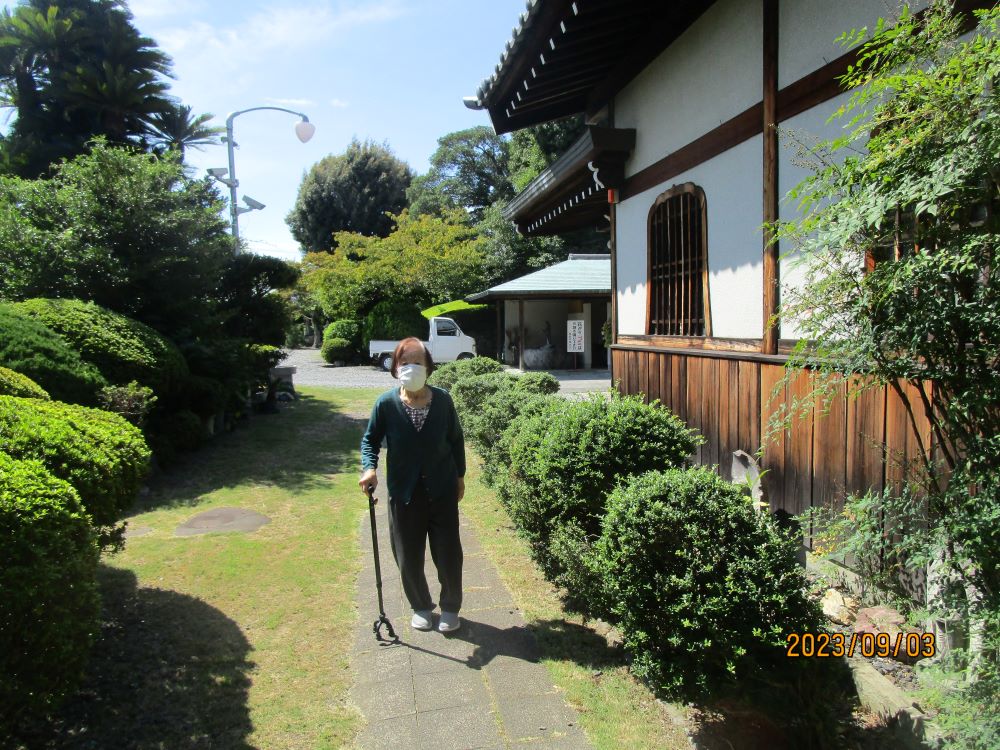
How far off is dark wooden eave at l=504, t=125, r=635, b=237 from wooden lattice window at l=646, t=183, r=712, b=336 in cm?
82

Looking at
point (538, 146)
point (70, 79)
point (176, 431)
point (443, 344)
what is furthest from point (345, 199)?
point (176, 431)

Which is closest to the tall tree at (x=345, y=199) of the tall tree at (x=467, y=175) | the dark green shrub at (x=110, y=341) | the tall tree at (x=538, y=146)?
Result: the tall tree at (x=467, y=175)

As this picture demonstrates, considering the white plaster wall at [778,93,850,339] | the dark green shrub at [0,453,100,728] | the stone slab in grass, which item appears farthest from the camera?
the stone slab in grass

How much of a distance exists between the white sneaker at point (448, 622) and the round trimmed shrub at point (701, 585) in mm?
1285

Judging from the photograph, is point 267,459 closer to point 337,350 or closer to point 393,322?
point 393,322

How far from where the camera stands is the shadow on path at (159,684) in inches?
110

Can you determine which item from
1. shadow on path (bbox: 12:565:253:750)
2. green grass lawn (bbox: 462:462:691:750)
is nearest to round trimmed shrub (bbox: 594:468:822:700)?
green grass lawn (bbox: 462:462:691:750)

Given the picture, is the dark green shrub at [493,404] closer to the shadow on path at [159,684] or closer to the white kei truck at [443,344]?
the shadow on path at [159,684]

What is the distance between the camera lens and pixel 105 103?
16.1 metres

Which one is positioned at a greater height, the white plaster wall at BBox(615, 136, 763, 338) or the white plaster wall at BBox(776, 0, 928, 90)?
the white plaster wall at BBox(776, 0, 928, 90)

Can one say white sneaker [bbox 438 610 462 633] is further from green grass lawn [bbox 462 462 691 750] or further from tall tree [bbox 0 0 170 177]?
tall tree [bbox 0 0 170 177]

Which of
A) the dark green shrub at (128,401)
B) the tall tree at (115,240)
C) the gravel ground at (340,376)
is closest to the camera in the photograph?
the dark green shrub at (128,401)

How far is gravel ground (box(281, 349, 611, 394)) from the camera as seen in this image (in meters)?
18.1

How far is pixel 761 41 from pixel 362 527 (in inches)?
199
